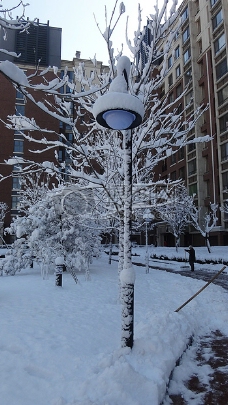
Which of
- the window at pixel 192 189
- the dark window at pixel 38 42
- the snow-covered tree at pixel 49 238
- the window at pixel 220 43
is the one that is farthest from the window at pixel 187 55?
the snow-covered tree at pixel 49 238

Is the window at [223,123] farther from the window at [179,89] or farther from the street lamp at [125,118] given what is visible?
the street lamp at [125,118]

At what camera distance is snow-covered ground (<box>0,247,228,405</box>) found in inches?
129

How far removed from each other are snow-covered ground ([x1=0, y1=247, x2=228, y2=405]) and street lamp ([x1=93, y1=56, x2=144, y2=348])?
570 mm

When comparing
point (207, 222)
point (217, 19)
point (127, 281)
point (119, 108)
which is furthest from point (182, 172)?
point (119, 108)

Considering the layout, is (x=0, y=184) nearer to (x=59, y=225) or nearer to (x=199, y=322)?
(x=59, y=225)

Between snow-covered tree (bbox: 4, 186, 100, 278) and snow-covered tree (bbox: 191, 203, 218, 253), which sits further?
snow-covered tree (bbox: 191, 203, 218, 253)

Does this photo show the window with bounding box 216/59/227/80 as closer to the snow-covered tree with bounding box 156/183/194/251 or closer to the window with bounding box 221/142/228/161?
the window with bounding box 221/142/228/161

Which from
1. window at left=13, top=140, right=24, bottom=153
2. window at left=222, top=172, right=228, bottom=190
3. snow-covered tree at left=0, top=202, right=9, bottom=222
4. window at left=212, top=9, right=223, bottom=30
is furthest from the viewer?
window at left=13, top=140, right=24, bottom=153

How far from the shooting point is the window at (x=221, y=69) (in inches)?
1451

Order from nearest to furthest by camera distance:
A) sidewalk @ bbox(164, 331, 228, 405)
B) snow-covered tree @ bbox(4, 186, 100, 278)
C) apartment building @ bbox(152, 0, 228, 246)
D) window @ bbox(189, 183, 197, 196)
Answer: sidewalk @ bbox(164, 331, 228, 405), snow-covered tree @ bbox(4, 186, 100, 278), apartment building @ bbox(152, 0, 228, 246), window @ bbox(189, 183, 197, 196)

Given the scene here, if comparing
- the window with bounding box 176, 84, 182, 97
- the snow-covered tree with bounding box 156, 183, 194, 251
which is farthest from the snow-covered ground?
the window with bounding box 176, 84, 182, 97

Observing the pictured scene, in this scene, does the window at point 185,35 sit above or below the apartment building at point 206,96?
above

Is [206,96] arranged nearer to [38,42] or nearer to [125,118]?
[38,42]

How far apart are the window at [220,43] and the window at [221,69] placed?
194cm
